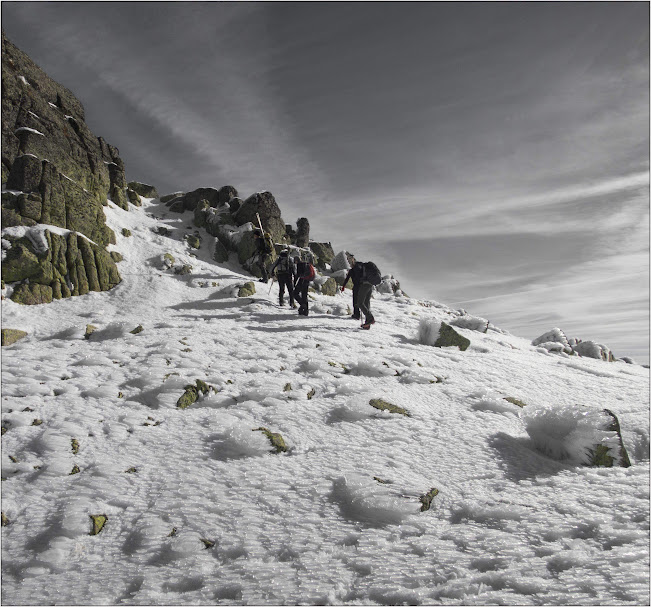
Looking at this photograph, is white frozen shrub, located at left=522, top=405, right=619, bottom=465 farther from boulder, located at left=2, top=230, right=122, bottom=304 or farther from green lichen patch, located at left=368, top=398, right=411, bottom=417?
boulder, located at left=2, top=230, right=122, bottom=304

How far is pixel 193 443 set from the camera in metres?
3.93

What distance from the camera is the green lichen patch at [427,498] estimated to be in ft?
9.63

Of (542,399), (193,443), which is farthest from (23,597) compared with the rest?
(542,399)

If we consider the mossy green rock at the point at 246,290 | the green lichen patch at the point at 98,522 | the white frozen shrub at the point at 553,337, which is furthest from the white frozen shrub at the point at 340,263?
the green lichen patch at the point at 98,522

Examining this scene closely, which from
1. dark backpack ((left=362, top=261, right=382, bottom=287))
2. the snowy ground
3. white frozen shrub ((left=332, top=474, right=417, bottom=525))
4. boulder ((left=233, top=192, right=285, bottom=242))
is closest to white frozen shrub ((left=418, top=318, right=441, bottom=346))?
dark backpack ((left=362, top=261, right=382, bottom=287))

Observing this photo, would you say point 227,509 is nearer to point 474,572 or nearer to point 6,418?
point 474,572

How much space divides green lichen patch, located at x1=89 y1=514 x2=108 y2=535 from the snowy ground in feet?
0.21

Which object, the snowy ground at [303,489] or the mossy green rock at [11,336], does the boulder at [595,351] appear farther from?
the mossy green rock at [11,336]

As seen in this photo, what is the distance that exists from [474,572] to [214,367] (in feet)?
16.3

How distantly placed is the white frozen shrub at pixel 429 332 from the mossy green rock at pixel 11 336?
10.8 metres

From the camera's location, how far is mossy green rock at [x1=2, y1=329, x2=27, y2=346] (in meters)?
8.02

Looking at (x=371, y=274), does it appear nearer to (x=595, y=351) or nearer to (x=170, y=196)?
(x=595, y=351)

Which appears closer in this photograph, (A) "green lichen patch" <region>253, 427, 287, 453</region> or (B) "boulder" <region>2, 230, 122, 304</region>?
(A) "green lichen patch" <region>253, 427, 287, 453</region>

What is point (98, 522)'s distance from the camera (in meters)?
2.87
